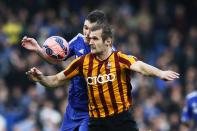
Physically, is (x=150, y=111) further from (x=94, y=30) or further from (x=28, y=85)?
(x=94, y=30)

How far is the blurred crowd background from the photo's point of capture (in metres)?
15.7

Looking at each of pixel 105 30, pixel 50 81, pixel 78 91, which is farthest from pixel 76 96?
pixel 105 30

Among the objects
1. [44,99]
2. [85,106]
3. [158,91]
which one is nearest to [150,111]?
[158,91]

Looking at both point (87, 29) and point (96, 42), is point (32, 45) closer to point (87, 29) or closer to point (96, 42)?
point (87, 29)

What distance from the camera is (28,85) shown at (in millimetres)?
16906

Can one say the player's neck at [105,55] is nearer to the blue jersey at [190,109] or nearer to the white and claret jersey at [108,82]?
the white and claret jersey at [108,82]

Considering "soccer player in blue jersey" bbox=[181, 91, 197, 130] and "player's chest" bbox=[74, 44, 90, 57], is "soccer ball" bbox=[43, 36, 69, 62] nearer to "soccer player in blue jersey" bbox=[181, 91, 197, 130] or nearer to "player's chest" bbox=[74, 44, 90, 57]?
"player's chest" bbox=[74, 44, 90, 57]

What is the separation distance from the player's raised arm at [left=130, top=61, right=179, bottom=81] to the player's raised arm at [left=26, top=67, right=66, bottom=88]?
32.5 inches

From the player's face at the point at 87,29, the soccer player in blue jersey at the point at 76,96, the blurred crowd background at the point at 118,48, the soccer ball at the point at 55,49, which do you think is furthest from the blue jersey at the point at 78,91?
the blurred crowd background at the point at 118,48

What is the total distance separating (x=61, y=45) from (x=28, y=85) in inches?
312

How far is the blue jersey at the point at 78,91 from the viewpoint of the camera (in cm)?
907

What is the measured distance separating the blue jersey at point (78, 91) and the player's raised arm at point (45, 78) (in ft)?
1.49

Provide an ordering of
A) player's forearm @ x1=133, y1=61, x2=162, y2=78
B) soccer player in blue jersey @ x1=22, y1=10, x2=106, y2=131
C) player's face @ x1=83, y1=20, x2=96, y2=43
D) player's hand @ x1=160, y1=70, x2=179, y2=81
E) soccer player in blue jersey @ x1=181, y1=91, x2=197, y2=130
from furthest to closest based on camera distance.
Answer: soccer player in blue jersey @ x1=181, y1=91, x2=197, y2=130 → soccer player in blue jersey @ x1=22, y1=10, x2=106, y2=131 → player's face @ x1=83, y1=20, x2=96, y2=43 → player's forearm @ x1=133, y1=61, x2=162, y2=78 → player's hand @ x1=160, y1=70, x2=179, y2=81

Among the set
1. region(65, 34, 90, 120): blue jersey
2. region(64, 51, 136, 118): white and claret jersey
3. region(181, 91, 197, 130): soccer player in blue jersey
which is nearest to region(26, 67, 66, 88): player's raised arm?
region(64, 51, 136, 118): white and claret jersey
